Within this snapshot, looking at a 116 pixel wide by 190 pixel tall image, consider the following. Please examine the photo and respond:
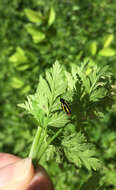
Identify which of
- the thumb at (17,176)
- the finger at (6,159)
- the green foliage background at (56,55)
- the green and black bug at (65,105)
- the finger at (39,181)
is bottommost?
the finger at (39,181)

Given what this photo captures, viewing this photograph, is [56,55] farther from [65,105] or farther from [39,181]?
[39,181]

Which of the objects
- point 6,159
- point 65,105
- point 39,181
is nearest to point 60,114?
point 65,105

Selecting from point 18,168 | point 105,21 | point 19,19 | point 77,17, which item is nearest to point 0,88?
point 19,19

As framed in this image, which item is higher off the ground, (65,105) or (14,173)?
(65,105)

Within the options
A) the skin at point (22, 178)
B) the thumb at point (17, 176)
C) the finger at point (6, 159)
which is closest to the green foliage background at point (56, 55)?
the finger at point (6, 159)

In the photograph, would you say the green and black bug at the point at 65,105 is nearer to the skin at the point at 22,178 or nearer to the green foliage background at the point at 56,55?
the green foliage background at the point at 56,55

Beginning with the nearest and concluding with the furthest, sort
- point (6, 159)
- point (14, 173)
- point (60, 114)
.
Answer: point (60, 114) → point (14, 173) → point (6, 159)

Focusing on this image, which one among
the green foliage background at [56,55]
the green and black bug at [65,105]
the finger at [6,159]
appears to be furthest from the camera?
the green foliage background at [56,55]

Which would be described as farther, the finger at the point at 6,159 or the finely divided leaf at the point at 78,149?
the finger at the point at 6,159

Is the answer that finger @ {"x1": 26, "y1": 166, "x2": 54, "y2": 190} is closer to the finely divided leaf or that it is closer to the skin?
the skin
